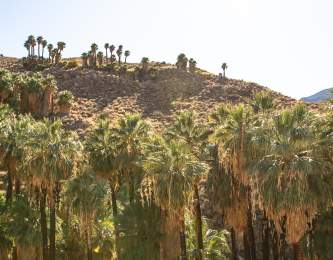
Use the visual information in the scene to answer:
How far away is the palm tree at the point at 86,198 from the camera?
33.6m

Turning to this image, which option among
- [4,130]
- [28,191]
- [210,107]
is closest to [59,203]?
[28,191]

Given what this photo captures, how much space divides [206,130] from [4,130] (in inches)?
665

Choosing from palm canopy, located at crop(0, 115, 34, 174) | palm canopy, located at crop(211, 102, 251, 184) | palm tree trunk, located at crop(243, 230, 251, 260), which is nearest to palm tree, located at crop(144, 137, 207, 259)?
palm canopy, located at crop(211, 102, 251, 184)

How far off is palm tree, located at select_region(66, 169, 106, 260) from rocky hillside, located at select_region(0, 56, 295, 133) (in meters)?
54.6

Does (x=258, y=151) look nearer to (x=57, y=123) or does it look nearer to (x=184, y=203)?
(x=184, y=203)

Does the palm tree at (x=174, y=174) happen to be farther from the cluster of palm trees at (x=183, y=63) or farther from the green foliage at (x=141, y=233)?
the cluster of palm trees at (x=183, y=63)

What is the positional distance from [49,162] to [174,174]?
31.5 ft

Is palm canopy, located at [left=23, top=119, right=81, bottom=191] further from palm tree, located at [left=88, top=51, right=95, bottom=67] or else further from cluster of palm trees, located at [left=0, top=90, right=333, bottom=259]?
palm tree, located at [left=88, top=51, right=95, bottom=67]

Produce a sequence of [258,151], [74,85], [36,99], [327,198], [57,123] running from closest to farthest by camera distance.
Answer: [327,198]
[258,151]
[57,123]
[36,99]
[74,85]

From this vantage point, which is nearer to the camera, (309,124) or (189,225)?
(309,124)

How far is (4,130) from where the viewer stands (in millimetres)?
38062

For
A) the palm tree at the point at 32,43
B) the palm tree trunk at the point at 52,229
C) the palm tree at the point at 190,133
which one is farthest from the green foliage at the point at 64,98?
the palm tree trunk at the point at 52,229

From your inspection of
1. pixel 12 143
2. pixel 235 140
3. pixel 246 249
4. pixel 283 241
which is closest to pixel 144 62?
pixel 12 143

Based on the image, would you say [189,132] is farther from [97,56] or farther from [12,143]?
[97,56]
